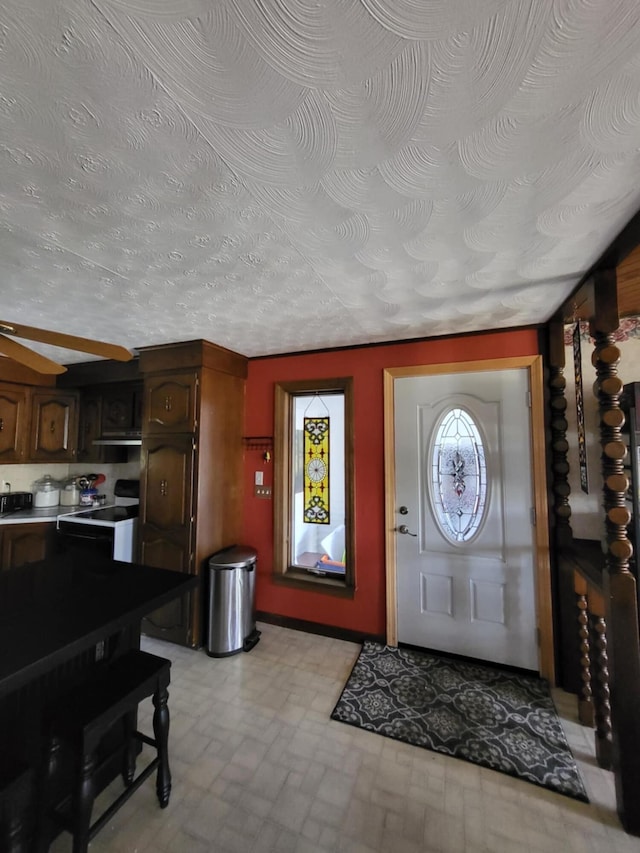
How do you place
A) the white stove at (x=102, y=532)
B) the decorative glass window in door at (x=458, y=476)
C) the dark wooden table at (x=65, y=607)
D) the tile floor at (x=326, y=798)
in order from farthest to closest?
the white stove at (x=102, y=532) < the decorative glass window in door at (x=458, y=476) < the tile floor at (x=326, y=798) < the dark wooden table at (x=65, y=607)

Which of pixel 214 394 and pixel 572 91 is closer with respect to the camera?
pixel 572 91

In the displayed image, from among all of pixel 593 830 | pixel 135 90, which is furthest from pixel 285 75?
pixel 593 830

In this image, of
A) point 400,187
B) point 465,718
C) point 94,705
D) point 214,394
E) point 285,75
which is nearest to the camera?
point 285,75

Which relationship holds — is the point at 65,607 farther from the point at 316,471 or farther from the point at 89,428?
the point at 89,428

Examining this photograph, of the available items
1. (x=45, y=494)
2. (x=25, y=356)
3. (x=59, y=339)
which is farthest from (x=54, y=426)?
(x=59, y=339)

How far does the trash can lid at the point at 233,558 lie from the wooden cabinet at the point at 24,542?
1.68m

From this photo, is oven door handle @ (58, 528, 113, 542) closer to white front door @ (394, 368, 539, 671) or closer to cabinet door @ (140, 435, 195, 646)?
cabinet door @ (140, 435, 195, 646)

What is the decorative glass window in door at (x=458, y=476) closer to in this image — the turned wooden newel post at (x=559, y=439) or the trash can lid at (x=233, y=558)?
the turned wooden newel post at (x=559, y=439)

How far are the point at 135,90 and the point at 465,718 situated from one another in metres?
2.94

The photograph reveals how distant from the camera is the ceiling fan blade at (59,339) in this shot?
141 cm

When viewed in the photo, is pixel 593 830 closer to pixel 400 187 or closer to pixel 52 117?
pixel 400 187

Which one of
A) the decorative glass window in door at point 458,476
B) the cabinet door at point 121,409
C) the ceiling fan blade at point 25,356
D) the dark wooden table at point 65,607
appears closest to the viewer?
the dark wooden table at point 65,607

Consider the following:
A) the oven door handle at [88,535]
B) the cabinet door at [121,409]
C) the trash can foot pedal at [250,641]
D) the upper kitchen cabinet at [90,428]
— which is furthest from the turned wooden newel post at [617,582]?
the upper kitchen cabinet at [90,428]

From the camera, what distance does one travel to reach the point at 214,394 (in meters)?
2.76
